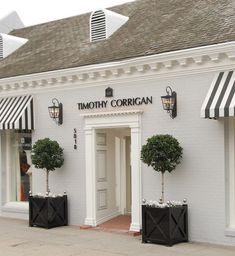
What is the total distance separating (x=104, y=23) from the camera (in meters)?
14.2

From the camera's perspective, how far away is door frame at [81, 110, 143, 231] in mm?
11641

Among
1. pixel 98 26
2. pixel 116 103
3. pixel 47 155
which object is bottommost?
pixel 47 155

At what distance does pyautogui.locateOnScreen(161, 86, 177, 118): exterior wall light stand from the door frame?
0.80 m

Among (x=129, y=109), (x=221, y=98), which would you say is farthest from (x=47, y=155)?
(x=221, y=98)

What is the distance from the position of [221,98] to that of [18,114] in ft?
19.8

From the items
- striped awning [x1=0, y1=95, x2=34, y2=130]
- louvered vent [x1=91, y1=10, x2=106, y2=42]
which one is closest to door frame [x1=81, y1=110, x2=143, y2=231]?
striped awning [x1=0, y1=95, x2=34, y2=130]

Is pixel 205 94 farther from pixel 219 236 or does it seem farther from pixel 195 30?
pixel 219 236

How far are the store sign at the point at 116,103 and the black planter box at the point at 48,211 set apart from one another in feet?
7.88

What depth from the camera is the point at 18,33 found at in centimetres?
1872

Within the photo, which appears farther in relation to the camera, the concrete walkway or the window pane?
the window pane

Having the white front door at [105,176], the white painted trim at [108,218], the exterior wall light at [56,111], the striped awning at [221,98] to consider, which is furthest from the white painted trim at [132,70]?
the white painted trim at [108,218]

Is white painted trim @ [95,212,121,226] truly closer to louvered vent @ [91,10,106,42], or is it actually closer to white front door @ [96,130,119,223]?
white front door @ [96,130,119,223]

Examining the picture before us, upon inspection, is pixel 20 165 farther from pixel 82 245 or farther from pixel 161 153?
pixel 161 153

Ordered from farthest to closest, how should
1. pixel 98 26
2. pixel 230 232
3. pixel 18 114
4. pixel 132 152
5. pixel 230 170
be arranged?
pixel 98 26
pixel 18 114
pixel 132 152
pixel 230 170
pixel 230 232
